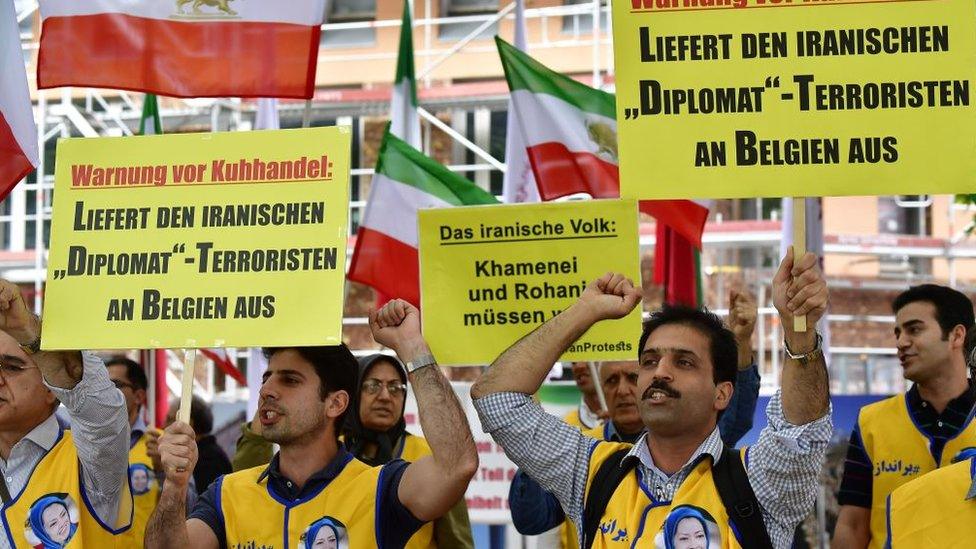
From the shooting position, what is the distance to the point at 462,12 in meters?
19.0

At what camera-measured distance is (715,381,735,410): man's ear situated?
4.51 meters

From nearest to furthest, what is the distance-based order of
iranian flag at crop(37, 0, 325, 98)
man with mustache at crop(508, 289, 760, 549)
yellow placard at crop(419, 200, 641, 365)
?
man with mustache at crop(508, 289, 760, 549)
yellow placard at crop(419, 200, 641, 365)
iranian flag at crop(37, 0, 325, 98)

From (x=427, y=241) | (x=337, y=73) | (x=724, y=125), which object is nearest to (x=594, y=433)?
(x=427, y=241)

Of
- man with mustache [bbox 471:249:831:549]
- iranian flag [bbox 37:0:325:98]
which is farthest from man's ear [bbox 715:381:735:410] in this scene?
iranian flag [bbox 37:0:325:98]

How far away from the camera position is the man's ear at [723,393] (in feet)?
14.8

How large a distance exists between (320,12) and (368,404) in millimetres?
1769

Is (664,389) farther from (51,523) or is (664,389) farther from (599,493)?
(51,523)

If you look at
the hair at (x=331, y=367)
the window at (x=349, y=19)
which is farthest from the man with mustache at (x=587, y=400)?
the window at (x=349, y=19)

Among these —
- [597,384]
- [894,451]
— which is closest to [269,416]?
[894,451]

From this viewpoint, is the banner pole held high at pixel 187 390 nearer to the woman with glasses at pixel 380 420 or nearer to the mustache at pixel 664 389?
the mustache at pixel 664 389

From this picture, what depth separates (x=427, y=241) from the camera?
5590 mm

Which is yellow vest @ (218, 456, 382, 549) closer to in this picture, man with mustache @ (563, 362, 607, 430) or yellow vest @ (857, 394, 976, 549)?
yellow vest @ (857, 394, 976, 549)

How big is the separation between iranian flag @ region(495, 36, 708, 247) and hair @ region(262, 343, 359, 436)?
3991 mm

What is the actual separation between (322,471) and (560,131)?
463 centimetres
